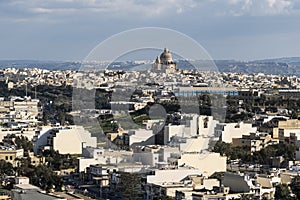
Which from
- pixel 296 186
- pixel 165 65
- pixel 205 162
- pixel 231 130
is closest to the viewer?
pixel 296 186

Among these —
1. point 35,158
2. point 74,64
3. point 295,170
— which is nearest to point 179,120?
point 35,158

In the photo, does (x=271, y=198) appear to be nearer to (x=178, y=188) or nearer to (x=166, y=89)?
(x=178, y=188)

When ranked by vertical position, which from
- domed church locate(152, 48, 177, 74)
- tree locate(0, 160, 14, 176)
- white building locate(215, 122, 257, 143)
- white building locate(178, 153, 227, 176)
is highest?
domed church locate(152, 48, 177, 74)

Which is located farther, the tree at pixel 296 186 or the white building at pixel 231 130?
the white building at pixel 231 130

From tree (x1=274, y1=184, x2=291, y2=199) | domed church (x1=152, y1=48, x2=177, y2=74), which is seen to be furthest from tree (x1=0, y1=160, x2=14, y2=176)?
domed church (x1=152, y1=48, x2=177, y2=74)

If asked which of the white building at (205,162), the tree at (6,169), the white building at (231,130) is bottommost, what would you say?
the tree at (6,169)

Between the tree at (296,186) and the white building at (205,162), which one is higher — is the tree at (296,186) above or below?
below

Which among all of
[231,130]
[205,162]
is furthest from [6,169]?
[231,130]

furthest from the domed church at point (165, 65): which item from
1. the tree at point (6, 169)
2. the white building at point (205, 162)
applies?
the white building at point (205, 162)

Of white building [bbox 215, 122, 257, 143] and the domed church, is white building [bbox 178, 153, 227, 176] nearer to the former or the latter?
white building [bbox 215, 122, 257, 143]

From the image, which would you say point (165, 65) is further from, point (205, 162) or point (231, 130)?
point (205, 162)

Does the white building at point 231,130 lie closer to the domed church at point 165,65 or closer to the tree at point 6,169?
the tree at point 6,169
